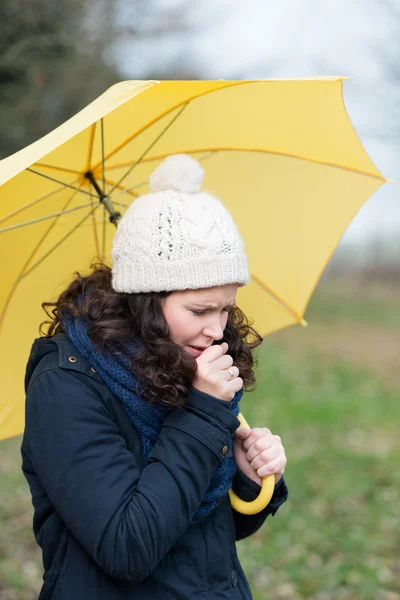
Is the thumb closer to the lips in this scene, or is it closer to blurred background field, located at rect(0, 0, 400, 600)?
the lips

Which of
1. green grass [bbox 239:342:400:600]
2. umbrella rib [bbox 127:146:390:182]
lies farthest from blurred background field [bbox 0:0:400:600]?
umbrella rib [bbox 127:146:390:182]

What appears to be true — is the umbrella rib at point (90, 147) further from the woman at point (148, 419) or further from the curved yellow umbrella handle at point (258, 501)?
the curved yellow umbrella handle at point (258, 501)

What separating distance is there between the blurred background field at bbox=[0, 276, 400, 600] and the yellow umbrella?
2.14m

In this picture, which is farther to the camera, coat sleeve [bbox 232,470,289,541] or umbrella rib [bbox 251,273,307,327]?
umbrella rib [bbox 251,273,307,327]

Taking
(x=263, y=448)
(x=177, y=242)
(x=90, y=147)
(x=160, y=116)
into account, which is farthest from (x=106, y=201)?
(x=263, y=448)

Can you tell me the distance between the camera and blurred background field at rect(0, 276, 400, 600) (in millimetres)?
4035

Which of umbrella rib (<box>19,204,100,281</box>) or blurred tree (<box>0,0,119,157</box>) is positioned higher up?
blurred tree (<box>0,0,119,157</box>)

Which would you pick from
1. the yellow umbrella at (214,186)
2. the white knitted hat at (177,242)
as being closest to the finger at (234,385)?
the white knitted hat at (177,242)

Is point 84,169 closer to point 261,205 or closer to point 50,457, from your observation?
point 261,205

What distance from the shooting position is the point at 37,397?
5.01ft

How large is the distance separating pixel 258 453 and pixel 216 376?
1.11 feet

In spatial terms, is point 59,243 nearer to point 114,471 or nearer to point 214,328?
point 214,328

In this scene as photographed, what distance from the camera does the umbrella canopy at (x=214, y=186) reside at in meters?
2.00

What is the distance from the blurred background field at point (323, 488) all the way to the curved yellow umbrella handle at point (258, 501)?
2.30m
